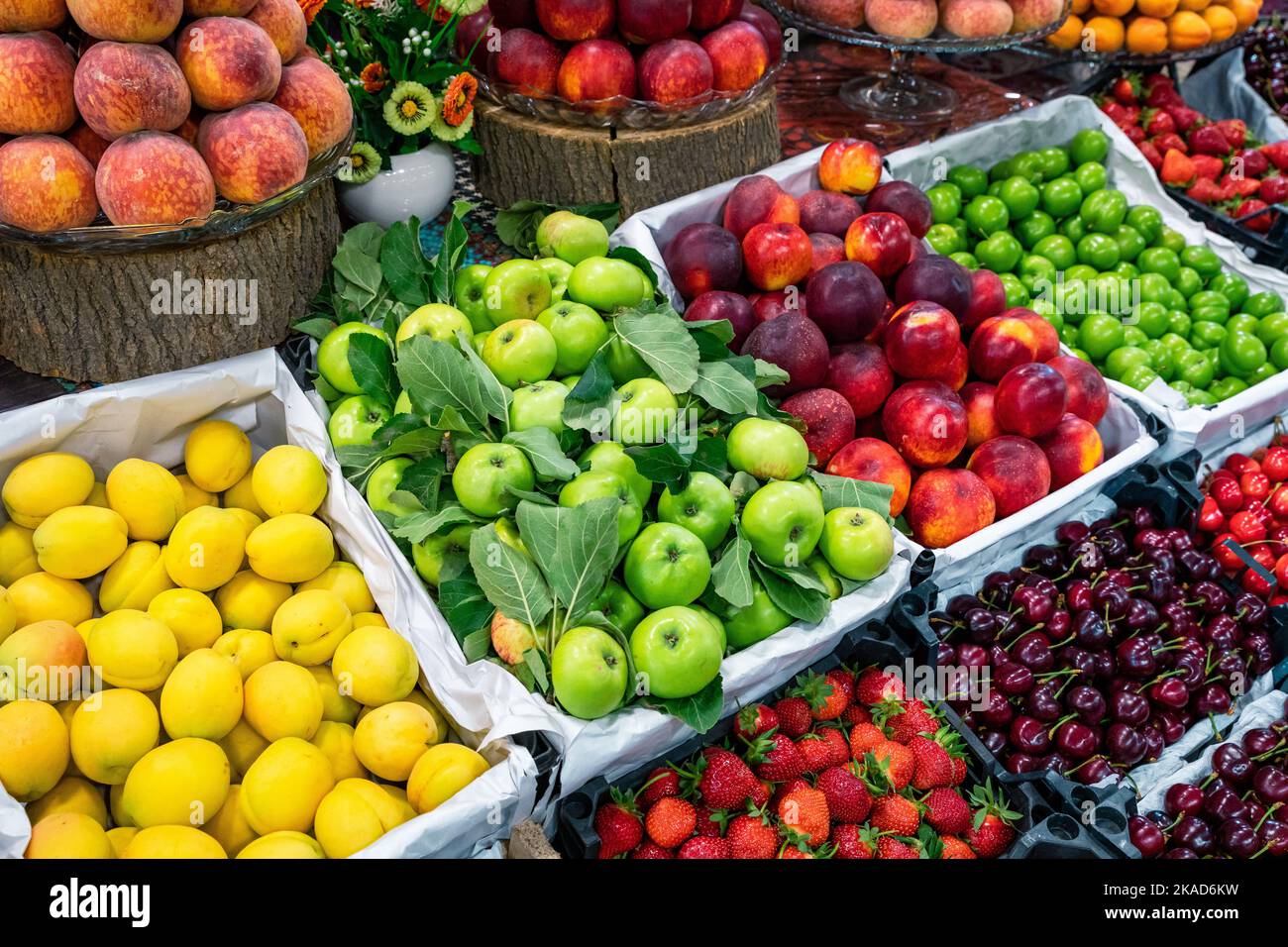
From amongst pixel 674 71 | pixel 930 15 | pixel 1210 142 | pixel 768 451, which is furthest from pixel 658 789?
pixel 1210 142

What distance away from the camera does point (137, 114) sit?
5.81ft

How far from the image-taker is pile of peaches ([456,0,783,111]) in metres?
2.52

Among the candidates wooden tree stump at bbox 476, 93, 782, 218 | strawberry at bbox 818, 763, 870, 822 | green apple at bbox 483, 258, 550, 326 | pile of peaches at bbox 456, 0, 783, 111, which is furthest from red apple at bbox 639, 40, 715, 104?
strawberry at bbox 818, 763, 870, 822

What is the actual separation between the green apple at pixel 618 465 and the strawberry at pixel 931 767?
656 mm

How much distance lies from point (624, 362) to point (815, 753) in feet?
2.69

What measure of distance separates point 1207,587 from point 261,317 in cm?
210

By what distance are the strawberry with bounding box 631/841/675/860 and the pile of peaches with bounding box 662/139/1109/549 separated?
2.85 feet

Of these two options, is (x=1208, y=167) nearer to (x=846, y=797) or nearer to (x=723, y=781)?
(x=846, y=797)

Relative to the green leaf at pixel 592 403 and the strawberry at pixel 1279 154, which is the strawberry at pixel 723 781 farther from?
the strawberry at pixel 1279 154

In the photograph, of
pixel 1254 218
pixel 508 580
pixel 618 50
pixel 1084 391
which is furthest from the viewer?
pixel 1254 218

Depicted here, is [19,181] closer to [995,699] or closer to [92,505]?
[92,505]

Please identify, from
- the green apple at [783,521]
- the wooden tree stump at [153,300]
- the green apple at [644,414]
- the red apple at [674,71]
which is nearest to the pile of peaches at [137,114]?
the wooden tree stump at [153,300]
